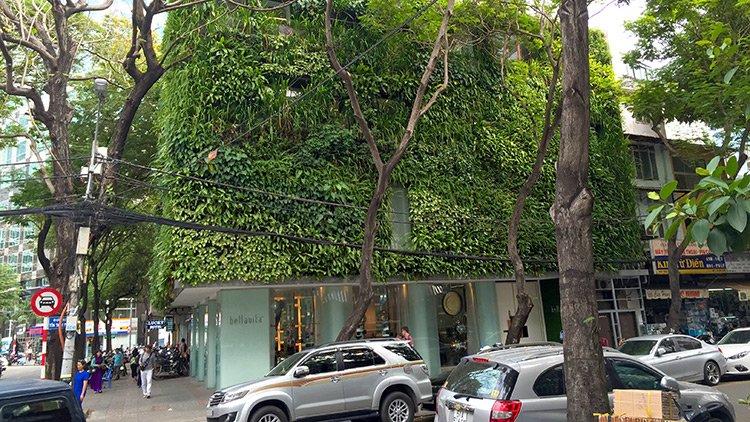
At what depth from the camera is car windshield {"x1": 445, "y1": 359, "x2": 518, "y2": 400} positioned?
6004 mm

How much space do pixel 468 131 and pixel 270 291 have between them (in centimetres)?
920

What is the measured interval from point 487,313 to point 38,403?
16593 mm

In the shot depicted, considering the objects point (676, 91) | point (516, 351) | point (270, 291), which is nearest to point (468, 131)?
point (676, 91)

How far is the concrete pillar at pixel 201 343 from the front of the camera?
69.1ft

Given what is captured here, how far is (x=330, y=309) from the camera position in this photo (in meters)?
17.4

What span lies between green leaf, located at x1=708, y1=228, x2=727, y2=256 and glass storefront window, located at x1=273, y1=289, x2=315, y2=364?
14.5 metres

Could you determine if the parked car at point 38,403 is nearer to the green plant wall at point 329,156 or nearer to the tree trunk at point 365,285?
the tree trunk at point 365,285

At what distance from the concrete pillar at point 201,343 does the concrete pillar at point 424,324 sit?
8428 millimetres

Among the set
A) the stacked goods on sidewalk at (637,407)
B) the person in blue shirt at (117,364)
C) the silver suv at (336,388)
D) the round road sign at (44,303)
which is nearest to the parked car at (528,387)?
the stacked goods on sidewalk at (637,407)

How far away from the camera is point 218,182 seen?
1473 cm

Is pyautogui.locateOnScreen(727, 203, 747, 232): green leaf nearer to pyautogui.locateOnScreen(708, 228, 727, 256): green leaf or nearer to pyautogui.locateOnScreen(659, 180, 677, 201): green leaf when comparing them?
pyautogui.locateOnScreen(708, 228, 727, 256): green leaf

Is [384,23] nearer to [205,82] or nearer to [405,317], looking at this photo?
[205,82]

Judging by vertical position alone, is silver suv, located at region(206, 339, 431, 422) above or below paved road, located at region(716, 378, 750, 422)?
above

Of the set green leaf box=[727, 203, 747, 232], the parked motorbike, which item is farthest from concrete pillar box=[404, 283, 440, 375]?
green leaf box=[727, 203, 747, 232]
